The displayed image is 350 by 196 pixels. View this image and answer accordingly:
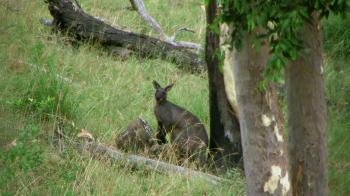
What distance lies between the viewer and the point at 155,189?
16.0 ft

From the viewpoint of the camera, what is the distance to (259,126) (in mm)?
3594

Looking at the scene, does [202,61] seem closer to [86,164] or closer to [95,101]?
[95,101]

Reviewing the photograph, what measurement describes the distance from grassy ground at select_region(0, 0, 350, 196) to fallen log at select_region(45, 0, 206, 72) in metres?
0.23

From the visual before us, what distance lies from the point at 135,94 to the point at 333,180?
161 inches

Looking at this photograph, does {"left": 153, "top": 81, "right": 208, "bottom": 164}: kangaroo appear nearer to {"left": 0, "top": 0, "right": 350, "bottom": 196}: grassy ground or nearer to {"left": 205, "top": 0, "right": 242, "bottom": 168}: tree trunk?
{"left": 205, "top": 0, "right": 242, "bottom": 168}: tree trunk

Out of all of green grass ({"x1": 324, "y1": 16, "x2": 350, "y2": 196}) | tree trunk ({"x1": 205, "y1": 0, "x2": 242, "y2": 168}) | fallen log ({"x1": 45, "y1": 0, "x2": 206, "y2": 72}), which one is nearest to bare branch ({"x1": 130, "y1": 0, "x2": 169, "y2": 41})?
fallen log ({"x1": 45, "y1": 0, "x2": 206, "y2": 72})

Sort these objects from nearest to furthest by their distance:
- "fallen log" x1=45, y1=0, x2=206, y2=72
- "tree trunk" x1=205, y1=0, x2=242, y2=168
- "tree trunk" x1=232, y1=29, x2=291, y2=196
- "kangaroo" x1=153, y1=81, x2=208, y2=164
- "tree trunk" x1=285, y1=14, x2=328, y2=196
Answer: "tree trunk" x1=232, y1=29, x2=291, y2=196, "tree trunk" x1=285, y1=14, x2=328, y2=196, "tree trunk" x1=205, y1=0, x2=242, y2=168, "kangaroo" x1=153, y1=81, x2=208, y2=164, "fallen log" x1=45, y1=0, x2=206, y2=72

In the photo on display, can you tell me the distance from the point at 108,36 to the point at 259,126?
6610mm

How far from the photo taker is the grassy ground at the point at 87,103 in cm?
450

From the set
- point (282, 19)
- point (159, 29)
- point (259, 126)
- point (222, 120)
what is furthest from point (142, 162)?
point (159, 29)

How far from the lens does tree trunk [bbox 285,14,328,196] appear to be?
12.2 feet

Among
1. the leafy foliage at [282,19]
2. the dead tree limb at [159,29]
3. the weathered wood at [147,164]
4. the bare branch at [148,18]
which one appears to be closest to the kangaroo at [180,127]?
the weathered wood at [147,164]

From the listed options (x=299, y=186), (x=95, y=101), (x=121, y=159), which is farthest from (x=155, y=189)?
(x=95, y=101)

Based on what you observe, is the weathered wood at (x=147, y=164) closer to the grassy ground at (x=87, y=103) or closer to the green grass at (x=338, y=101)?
the grassy ground at (x=87, y=103)
